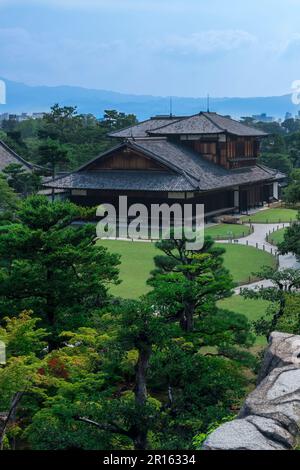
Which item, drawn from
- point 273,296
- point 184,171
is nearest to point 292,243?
point 273,296

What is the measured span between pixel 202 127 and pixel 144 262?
20.9 metres

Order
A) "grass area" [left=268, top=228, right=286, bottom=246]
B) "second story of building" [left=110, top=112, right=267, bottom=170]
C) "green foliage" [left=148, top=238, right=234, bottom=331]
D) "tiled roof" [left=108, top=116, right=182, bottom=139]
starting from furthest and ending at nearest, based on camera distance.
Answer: "tiled roof" [left=108, top=116, right=182, bottom=139] → "second story of building" [left=110, top=112, right=267, bottom=170] → "grass area" [left=268, top=228, right=286, bottom=246] → "green foliage" [left=148, top=238, right=234, bottom=331]

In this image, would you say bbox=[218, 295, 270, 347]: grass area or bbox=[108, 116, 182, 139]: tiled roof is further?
bbox=[108, 116, 182, 139]: tiled roof

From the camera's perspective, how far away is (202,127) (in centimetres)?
4706

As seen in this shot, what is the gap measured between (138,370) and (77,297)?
5.41 meters

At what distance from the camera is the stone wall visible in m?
6.86

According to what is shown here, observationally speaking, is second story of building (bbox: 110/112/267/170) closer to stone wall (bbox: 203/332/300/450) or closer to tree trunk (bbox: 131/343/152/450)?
tree trunk (bbox: 131/343/152/450)

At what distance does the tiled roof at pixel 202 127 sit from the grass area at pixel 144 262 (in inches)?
608

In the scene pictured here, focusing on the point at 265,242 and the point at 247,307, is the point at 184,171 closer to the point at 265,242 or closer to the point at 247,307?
the point at 265,242

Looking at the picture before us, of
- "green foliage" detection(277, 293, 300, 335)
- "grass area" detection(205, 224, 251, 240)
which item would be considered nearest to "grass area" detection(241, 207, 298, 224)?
"grass area" detection(205, 224, 251, 240)

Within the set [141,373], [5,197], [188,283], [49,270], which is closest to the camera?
[141,373]

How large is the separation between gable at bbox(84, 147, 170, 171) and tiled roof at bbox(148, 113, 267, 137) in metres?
5.91

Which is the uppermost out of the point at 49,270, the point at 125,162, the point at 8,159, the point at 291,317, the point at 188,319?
the point at 8,159
